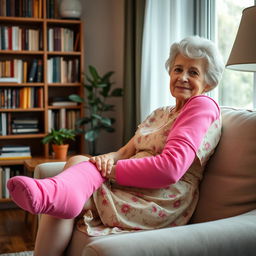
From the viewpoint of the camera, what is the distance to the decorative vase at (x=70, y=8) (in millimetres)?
3781

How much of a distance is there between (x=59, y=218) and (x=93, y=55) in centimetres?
269

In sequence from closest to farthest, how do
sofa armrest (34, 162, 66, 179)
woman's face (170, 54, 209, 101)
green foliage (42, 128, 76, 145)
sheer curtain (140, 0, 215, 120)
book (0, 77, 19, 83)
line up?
woman's face (170, 54, 209, 101) → sofa armrest (34, 162, 66, 179) → sheer curtain (140, 0, 215, 120) → green foliage (42, 128, 76, 145) → book (0, 77, 19, 83)

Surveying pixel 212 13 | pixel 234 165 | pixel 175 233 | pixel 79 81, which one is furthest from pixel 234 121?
pixel 79 81

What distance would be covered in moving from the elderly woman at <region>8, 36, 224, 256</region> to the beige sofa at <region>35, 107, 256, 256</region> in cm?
5

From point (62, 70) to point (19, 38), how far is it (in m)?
0.44

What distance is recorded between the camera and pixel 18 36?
3.78 m

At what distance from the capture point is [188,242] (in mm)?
1311

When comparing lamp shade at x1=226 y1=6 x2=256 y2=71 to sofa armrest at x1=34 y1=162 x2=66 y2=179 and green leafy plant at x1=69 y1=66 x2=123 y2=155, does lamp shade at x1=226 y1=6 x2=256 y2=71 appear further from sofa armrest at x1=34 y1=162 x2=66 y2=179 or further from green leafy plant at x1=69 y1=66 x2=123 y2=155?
green leafy plant at x1=69 y1=66 x2=123 y2=155

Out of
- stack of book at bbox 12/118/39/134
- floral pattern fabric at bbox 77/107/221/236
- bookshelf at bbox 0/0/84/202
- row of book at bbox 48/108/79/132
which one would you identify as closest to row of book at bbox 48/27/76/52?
bookshelf at bbox 0/0/84/202

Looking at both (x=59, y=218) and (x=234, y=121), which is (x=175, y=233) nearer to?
(x=59, y=218)

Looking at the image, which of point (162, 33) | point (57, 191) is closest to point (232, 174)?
point (57, 191)

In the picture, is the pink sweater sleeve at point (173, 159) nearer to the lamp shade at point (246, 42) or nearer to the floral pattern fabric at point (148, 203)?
the floral pattern fabric at point (148, 203)

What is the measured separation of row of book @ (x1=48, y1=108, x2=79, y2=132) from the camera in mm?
3908

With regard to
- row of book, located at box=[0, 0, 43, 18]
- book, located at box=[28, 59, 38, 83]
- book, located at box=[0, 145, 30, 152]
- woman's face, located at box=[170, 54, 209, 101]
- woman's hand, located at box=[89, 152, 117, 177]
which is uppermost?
row of book, located at box=[0, 0, 43, 18]
